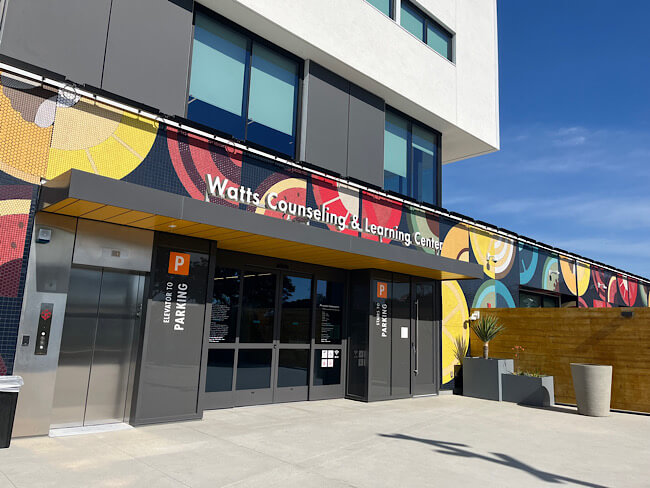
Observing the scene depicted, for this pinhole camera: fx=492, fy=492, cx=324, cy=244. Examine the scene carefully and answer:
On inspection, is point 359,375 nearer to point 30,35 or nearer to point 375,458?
point 375,458

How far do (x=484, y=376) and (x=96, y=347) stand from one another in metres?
9.39

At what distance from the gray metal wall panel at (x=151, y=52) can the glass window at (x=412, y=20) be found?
718 cm

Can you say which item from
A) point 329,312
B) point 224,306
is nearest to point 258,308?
point 224,306

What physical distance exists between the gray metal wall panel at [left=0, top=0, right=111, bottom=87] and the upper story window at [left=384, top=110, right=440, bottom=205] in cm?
779

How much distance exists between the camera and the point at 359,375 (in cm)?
1121

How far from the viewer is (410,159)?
14562 mm

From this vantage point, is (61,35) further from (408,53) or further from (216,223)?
(408,53)

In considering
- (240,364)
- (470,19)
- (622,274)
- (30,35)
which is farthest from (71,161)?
(622,274)

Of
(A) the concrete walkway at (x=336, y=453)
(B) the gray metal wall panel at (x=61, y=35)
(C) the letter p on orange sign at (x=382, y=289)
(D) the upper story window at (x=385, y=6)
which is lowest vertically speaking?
(A) the concrete walkway at (x=336, y=453)

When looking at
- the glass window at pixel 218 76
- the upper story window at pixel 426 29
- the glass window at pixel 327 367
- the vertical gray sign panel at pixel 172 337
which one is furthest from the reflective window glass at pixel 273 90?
the glass window at pixel 327 367

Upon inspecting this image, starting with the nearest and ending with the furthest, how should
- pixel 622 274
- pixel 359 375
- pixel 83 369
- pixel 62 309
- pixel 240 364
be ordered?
pixel 62 309, pixel 83 369, pixel 240 364, pixel 359 375, pixel 622 274

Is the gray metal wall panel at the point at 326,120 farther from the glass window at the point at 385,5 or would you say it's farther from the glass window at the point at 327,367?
the glass window at the point at 327,367

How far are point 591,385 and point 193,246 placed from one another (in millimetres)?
8614

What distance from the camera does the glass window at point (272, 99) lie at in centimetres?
1064
